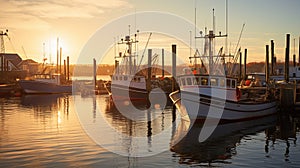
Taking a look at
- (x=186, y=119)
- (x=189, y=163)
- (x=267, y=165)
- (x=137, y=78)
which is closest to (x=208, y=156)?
(x=189, y=163)

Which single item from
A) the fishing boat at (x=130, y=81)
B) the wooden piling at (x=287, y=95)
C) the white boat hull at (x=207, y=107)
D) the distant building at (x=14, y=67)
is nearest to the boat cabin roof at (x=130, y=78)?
the fishing boat at (x=130, y=81)

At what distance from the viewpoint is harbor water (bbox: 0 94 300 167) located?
15.2m

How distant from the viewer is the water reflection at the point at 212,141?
1611 centimetres

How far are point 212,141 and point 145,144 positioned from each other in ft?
12.6

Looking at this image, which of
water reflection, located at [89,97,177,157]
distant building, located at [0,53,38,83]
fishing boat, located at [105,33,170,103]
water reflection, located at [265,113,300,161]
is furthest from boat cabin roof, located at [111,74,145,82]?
distant building, located at [0,53,38,83]

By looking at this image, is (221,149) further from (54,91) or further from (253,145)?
(54,91)

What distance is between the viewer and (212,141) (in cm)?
1992

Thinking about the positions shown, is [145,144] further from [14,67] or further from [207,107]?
[14,67]

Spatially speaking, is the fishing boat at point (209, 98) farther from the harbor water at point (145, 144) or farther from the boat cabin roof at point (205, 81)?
the harbor water at point (145, 144)

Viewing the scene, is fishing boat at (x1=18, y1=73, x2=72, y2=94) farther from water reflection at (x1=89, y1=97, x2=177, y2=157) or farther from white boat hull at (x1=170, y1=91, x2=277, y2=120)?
white boat hull at (x1=170, y1=91, x2=277, y2=120)

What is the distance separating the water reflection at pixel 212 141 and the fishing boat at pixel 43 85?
44744 mm

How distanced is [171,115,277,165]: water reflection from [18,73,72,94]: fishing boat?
4474 centimetres

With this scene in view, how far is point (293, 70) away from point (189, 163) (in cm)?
5072

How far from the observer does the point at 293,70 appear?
2368 inches
